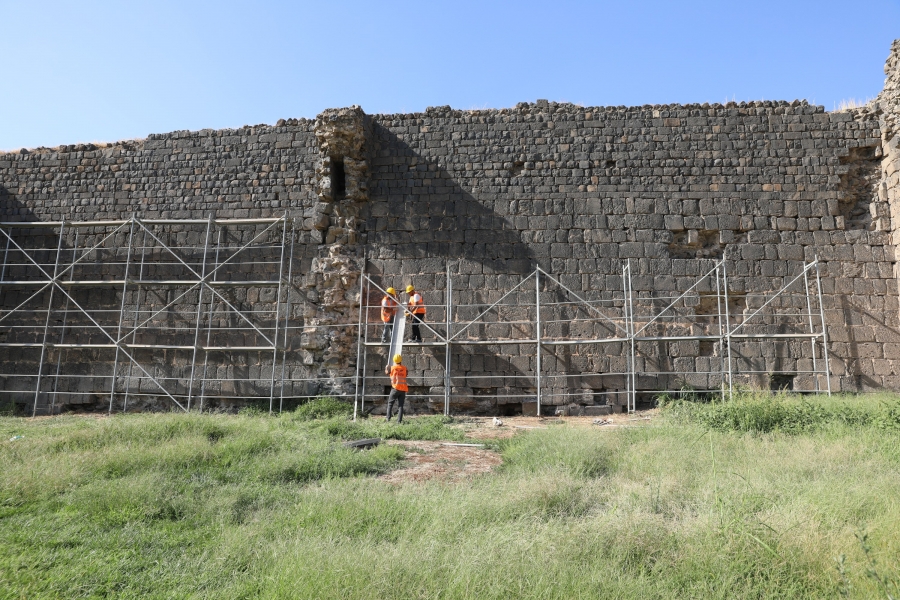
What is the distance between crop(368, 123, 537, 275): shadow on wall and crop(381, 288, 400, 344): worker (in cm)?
85

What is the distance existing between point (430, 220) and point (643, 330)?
4091mm

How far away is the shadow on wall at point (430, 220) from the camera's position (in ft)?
33.8

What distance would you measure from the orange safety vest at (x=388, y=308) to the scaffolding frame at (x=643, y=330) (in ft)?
0.84

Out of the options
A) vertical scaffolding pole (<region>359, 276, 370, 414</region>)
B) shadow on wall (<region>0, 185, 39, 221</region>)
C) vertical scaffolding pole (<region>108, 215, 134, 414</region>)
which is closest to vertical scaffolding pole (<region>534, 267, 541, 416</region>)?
vertical scaffolding pole (<region>359, 276, 370, 414</region>)

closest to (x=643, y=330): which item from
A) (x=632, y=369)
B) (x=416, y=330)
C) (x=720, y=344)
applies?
(x=632, y=369)

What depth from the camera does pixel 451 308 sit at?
397 inches

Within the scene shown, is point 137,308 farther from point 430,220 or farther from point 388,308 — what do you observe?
point 430,220

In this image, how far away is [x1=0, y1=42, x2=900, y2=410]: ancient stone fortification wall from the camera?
9.84 m

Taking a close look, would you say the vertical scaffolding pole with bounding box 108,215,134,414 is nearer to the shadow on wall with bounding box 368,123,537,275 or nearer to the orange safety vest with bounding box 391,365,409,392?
the shadow on wall with bounding box 368,123,537,275

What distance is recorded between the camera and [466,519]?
150 inches

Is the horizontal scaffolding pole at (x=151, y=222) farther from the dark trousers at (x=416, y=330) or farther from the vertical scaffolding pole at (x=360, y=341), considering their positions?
the dark trousers at (x=416, y=330)

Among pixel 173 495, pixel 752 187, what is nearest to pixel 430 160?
pixel 752 187

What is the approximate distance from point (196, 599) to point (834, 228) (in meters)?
10.9

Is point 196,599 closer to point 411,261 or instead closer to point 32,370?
point 411,261
